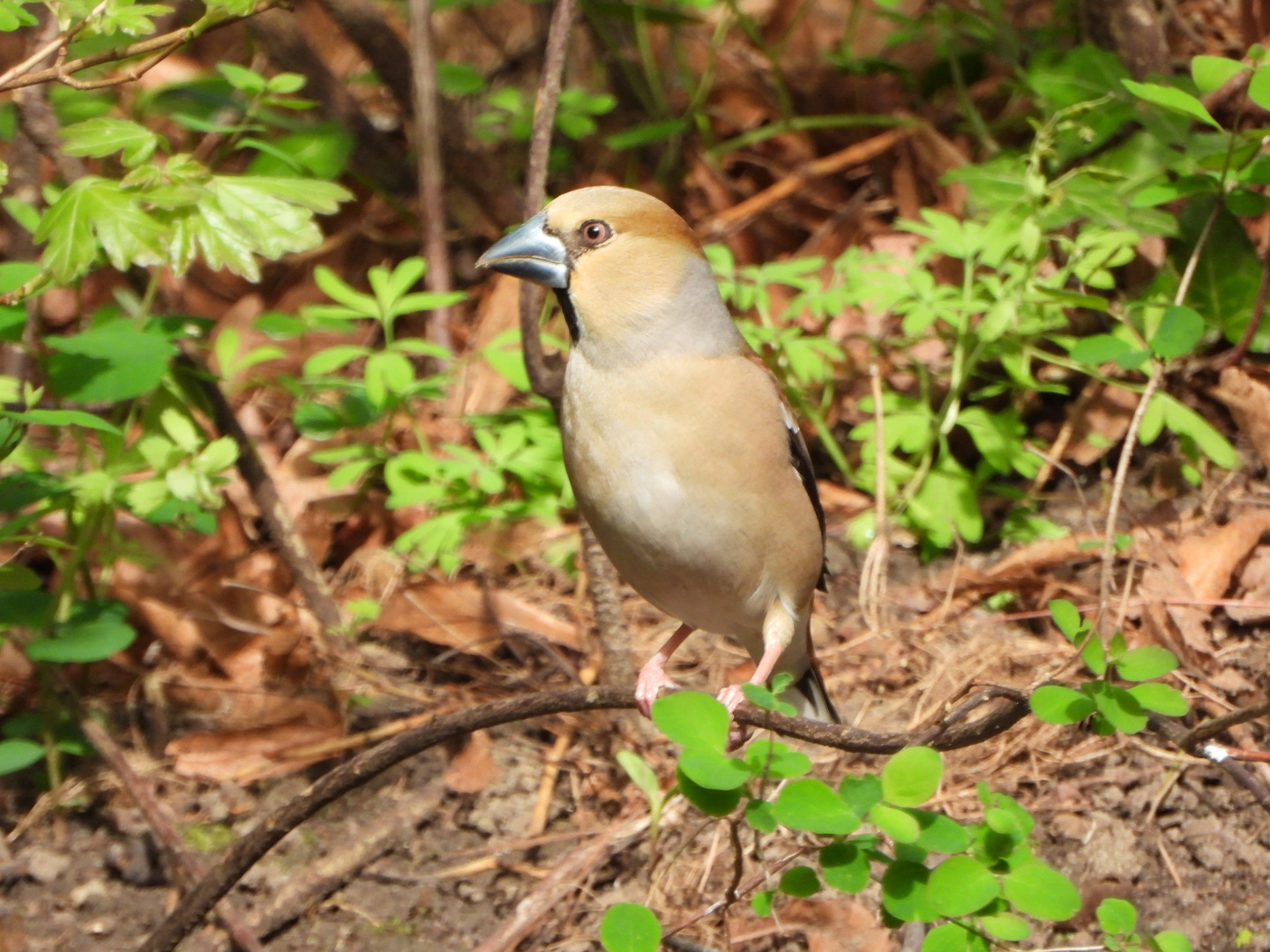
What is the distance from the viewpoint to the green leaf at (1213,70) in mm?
2939

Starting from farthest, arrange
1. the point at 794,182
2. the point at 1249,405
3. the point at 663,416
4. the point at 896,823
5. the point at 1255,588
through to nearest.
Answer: the point at 794,182 < the point at 1249,405 < the point at 1255,588 < the point at 663,416 < the point at 896,823

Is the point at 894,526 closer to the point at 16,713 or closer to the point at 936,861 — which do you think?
the point at 936,861

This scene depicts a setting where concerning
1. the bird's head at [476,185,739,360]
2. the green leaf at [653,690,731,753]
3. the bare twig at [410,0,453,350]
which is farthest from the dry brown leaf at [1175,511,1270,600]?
the bare twig at [410,0,453,350]

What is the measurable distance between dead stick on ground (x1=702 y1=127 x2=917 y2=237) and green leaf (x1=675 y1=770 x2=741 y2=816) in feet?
12.3

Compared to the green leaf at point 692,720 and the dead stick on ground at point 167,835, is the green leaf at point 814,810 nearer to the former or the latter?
the green leaf at point 692,720

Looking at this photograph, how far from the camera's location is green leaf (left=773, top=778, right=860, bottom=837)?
75.9 inches

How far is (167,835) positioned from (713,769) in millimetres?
1814

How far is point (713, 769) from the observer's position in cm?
196

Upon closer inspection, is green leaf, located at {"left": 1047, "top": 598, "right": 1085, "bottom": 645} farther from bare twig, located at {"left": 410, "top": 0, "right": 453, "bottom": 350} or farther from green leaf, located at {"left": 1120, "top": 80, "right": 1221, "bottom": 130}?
bare twig, located at {"left": 410, "top": 0, "right": 453, "bottom": 350}

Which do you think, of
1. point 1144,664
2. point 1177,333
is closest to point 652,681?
point 1144,664

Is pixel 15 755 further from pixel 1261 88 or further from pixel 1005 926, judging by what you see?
pixel 1261 88

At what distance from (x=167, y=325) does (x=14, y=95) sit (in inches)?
26.1

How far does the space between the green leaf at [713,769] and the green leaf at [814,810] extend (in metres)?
0.08

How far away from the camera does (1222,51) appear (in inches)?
191
